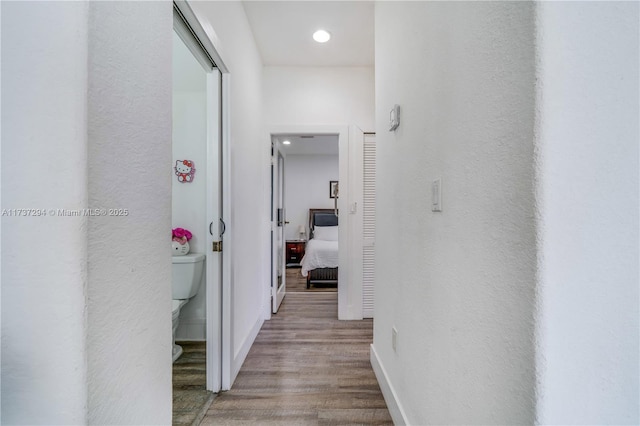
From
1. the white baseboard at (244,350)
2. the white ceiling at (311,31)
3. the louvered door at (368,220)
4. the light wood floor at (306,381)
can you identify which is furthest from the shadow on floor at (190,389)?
the white ceiling at (311,31)

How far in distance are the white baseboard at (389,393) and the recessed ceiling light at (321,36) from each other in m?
2.48

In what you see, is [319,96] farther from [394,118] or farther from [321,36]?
[394,118]

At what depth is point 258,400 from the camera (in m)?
1.69

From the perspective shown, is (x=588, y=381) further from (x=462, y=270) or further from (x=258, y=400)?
(x=258, y=400)

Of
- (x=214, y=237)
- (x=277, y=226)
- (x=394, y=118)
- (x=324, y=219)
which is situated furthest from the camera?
(x=324, y=219)

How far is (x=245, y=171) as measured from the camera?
221 cm

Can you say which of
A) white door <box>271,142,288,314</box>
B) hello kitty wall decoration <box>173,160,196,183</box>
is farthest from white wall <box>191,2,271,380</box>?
hello kitty wall decoration <box>173,160,196,183</box>

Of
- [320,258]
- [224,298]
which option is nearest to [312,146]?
[320,258]

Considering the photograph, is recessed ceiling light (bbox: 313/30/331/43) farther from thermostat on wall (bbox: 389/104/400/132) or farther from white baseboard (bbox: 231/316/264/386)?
white baseboard (bbox: 231/316/264/386)

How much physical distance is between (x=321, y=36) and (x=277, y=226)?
199 cm

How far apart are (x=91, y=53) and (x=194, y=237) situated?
6.98 ft

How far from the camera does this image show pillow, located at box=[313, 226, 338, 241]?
5164 mm

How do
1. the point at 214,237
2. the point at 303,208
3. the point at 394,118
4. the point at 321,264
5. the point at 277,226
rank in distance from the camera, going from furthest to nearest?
the point at 303,208 → the point at 321,264 → the point at 277,226 → the point at 214,237 → the point at 394,118

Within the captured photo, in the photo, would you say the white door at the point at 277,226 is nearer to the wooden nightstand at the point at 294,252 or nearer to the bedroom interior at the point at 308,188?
the wooden nightstand at the point at 294,252
